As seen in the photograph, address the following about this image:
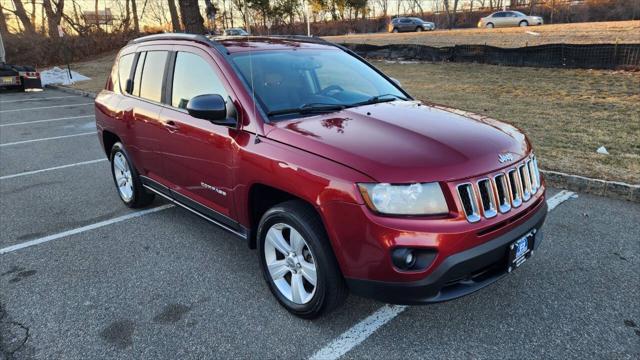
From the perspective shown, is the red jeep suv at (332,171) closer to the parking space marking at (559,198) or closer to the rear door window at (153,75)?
the rear door window at (153,75)

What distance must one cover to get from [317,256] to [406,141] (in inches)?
33.9

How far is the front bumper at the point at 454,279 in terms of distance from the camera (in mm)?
2400

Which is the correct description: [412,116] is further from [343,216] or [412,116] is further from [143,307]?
[143,307]

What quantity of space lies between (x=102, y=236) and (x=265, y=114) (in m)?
2.39

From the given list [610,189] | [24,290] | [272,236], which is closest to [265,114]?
[272,236]

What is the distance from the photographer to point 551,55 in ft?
47.3

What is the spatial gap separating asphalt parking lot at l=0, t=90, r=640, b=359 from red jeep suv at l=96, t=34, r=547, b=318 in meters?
0.36

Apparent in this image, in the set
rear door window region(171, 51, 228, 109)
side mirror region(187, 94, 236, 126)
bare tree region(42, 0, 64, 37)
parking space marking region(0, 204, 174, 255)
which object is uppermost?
bare tree region(42, 0, 64, 37)

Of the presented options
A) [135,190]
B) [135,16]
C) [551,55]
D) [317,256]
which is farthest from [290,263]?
[135,16]

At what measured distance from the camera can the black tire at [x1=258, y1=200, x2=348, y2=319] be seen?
2.65 m

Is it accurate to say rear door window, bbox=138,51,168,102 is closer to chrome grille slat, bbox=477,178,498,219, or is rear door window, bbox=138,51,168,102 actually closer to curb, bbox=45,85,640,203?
chrome grille slat, bbox=477,178,498,219

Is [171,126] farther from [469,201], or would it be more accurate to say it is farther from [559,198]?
[559,198]

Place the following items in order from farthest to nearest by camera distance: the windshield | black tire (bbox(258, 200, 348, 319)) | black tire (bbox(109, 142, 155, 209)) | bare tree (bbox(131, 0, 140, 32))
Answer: bare tree (bbox(131, 0, 140, 32)), black tire (bbox(109, 142, 155, 209)), the windshield, black tire (bbox(258, 200, 348, 319))

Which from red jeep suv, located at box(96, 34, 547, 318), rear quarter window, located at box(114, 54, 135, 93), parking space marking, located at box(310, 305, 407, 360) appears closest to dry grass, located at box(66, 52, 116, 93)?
rear quarter window, located at box(114, 54, 135, 93)
